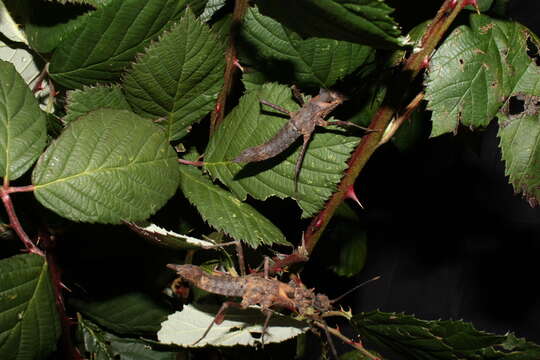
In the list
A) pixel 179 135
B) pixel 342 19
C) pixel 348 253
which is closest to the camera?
pixel 342 19

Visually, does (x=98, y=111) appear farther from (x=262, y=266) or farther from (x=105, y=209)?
(x=262, y=266)

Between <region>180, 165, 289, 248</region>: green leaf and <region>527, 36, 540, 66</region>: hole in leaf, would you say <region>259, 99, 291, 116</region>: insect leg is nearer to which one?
<region>180, 165, 289, 248</region>: green leaf

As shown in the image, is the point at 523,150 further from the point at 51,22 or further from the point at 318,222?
the point at 51,22

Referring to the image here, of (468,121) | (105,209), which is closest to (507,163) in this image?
(468,121)

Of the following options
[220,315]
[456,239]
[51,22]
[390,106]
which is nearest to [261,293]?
[220,315]

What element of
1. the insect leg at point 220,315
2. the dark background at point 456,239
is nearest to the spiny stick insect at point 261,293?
the insect leg at point 220,315

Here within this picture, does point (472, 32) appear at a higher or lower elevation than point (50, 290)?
higher
